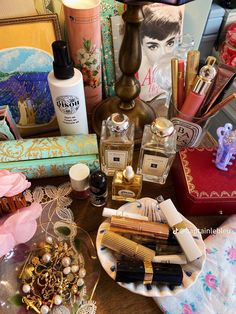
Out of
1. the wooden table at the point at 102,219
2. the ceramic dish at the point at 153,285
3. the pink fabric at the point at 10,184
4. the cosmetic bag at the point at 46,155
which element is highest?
the pink fabric at the point at 10,184

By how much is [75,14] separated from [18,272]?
371 mm

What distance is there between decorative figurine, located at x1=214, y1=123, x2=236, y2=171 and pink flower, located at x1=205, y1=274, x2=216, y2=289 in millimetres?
156

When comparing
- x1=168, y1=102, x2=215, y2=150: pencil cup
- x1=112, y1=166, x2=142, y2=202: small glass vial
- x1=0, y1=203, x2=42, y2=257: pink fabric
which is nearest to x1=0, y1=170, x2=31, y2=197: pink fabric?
x1=0, y1=203, x2=42, y2=257: pink fabric

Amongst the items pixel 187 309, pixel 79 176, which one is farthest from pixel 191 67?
pixel 187 309

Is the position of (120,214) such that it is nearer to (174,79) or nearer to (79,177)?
(79,177)

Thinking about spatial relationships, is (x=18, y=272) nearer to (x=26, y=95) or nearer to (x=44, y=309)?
(x=44, y=309)

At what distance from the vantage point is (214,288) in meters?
0.38

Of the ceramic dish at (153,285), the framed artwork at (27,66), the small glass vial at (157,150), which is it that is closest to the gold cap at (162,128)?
the small glass vial at (157,150)

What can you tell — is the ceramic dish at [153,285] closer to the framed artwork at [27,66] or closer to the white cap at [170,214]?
the white cap at [170,214]

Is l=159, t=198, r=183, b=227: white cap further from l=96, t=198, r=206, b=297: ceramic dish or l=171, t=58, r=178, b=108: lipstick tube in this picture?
l=171, t=58, r=178, b=108: lipstick tube

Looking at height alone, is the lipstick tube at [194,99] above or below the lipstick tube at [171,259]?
above

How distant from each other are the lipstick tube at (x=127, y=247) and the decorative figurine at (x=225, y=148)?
176 mm

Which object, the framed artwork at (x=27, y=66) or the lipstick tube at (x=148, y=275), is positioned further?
the framed artwork at (x=27, y=66)

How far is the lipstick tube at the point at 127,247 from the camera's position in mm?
361
